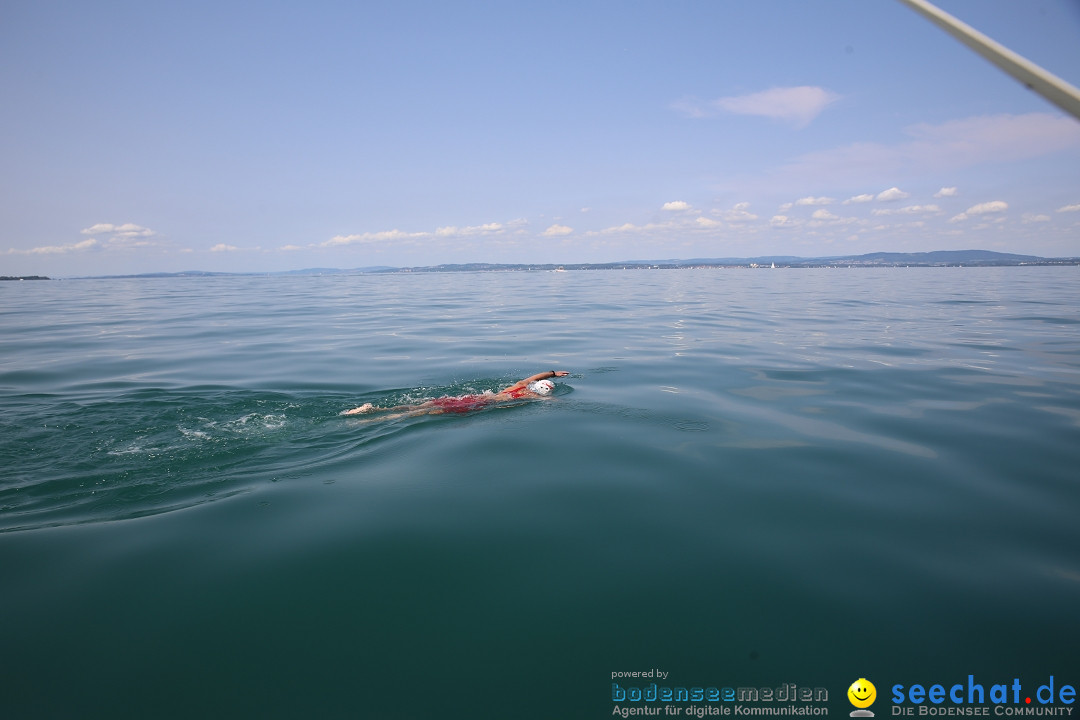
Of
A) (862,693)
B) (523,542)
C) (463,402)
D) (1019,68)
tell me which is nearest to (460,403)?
(463,402)

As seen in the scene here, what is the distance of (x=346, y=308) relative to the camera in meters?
31.8

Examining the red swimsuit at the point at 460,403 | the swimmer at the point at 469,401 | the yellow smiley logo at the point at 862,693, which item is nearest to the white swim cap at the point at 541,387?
the swimmer at the point at 469,401

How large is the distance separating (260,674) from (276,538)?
6.12 feet

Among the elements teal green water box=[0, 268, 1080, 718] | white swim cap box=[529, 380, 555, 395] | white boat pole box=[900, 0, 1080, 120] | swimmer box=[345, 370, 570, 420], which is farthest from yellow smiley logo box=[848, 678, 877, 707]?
white swim cap box=[529, 380, 555, 395]

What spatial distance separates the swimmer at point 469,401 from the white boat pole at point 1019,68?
8.72 meters

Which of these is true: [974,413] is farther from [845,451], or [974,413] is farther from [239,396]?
[239,396]

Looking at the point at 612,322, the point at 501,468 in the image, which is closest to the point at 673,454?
the point at 501,468

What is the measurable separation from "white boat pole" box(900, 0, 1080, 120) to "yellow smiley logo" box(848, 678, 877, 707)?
142 inches

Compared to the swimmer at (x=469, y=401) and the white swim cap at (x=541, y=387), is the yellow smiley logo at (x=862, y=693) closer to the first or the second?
the swimmer at (x=469, y=401)

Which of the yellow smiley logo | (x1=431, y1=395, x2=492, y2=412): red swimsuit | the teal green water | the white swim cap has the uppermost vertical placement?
the white swim cap

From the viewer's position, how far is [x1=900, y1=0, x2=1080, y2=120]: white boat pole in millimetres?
1715

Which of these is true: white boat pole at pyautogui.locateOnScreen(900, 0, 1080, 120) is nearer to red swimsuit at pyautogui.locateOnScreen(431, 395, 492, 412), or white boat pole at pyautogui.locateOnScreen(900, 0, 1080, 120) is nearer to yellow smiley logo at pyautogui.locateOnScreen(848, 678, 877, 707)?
yellow smiley logo at pyautogui.locateOnScreen(848, 678, 877, 707)

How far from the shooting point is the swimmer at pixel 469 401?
374 inches

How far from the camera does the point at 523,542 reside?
5.12 meters
